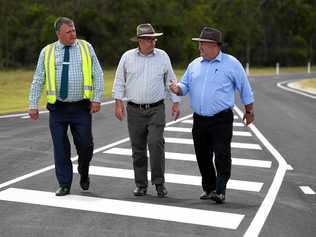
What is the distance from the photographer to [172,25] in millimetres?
69500

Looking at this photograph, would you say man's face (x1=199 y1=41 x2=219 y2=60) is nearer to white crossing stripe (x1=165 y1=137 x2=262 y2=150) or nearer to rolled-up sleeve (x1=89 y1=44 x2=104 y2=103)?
rolled-up sleeve (x1=89 y1=44 x2=104 y2=103)

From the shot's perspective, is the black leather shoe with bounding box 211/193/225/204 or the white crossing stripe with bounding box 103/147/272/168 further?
the white crossing stripe with bounding box 103/147/272/168

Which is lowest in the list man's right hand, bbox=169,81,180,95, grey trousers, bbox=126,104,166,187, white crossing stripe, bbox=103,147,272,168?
white crossing stripe, bbox=103,147,272,168

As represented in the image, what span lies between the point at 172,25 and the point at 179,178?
60.8 meters

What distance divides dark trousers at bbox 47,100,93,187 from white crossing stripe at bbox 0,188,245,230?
1.09 ft

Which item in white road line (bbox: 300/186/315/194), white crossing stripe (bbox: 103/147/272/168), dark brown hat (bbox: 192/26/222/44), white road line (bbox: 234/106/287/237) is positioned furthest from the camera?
white crossing stripe (bbox: 103/147/272/168)

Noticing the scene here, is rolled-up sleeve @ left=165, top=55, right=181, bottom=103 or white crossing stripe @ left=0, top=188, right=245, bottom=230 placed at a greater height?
rolled-up sleeve @ left=165, top=55, right=181, bottom=103

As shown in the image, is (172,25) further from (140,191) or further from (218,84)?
(218,84)

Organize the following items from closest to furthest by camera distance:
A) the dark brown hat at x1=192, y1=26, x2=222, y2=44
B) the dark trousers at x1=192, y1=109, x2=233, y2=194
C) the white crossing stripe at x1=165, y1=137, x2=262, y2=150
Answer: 1. the dark brown hat at x1=192, y1=26, x2=222, y2=44
2. the dark trousers at x1=192, y1=109, x2=233, y2=194
3. the white crossing stripe at x1=165, y1=137, x2=262, y2=150

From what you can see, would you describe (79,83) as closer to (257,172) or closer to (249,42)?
(257,172)

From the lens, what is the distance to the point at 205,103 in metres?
7.72

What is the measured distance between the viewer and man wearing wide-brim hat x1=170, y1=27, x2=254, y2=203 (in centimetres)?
768

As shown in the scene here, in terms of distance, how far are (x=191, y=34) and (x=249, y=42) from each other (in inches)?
325

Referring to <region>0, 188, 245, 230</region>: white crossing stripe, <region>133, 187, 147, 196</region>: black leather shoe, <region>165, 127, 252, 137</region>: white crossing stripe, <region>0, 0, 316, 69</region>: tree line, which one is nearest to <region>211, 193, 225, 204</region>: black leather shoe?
<region>0, 188, 245, 230</region>: white crossing stripe
